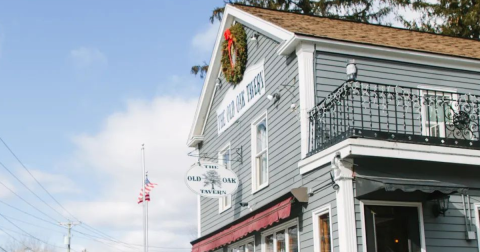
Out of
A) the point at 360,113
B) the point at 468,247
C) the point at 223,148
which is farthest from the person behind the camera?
the point at 223,148

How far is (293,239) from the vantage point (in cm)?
1337

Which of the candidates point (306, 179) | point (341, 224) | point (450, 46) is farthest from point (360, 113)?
point (450, 46)

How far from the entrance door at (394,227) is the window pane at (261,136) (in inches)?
169

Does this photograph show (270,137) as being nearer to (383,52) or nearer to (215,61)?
(383,52)

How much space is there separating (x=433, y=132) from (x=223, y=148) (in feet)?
20.5

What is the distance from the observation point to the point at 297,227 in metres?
13.0

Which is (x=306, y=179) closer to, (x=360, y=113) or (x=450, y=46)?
(x=360, y=113)

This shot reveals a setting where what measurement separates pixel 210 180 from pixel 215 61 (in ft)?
16.8

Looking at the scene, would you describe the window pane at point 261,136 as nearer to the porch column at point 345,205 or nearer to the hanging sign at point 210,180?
the hanging sign at point 210,180

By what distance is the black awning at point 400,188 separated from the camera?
10.4 meters

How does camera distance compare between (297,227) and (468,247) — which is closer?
(468,247)

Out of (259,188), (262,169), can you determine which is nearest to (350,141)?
(259,188)

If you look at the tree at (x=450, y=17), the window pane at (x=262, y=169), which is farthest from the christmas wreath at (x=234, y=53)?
the tree at (x=450, y=17)

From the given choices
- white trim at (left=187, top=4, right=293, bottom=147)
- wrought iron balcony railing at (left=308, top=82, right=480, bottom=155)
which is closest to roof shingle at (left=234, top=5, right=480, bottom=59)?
white trim at (left=187, top=4, right=293, bottom=147)
